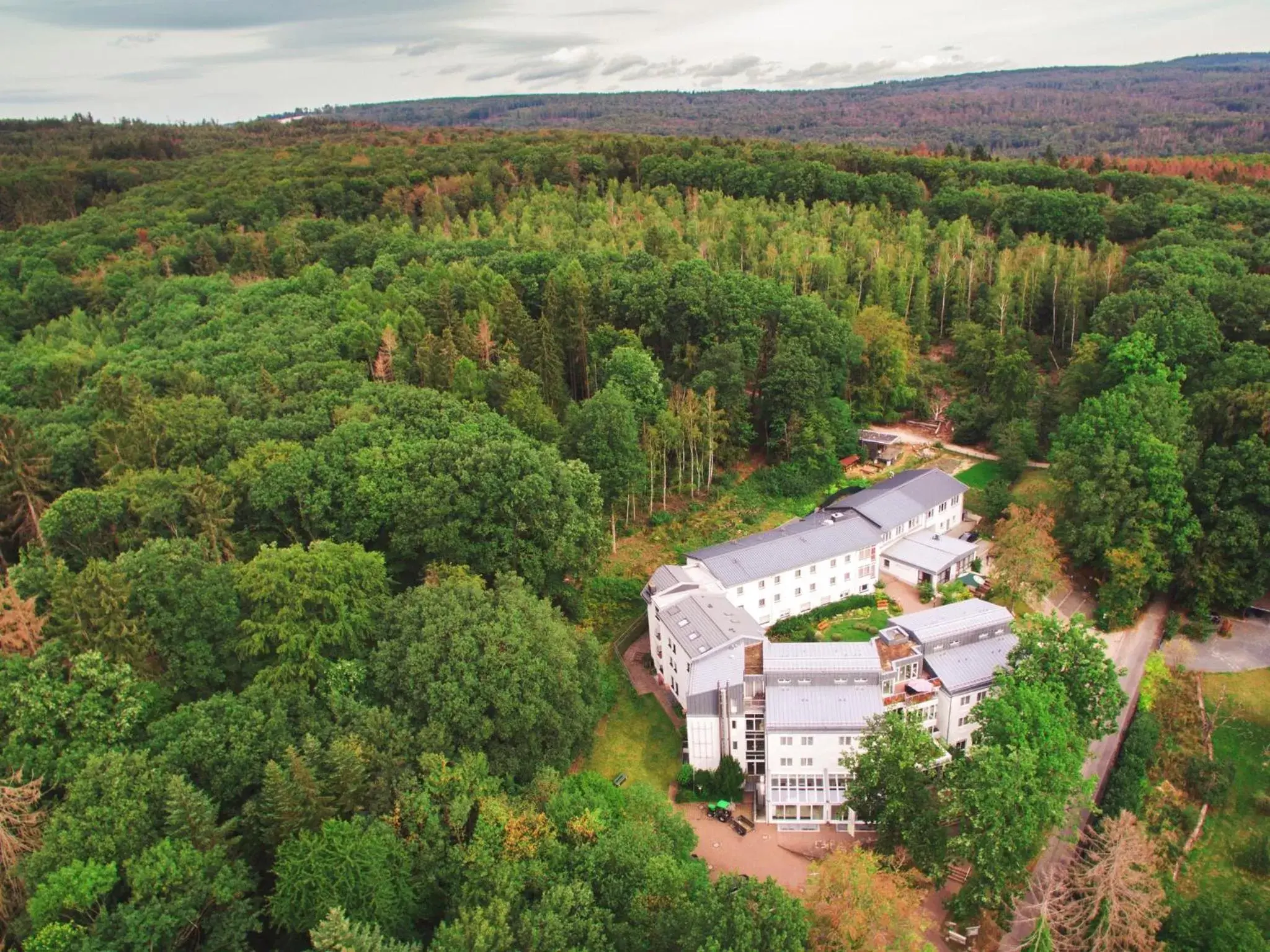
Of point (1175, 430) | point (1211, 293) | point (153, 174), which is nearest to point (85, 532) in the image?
point (1175, 430)

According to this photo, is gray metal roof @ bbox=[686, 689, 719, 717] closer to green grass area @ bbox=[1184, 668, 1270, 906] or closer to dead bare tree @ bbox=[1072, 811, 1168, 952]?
dead bare tree @ bbox=[1072, 811, 1168, 952]

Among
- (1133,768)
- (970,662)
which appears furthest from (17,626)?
(1133,768)

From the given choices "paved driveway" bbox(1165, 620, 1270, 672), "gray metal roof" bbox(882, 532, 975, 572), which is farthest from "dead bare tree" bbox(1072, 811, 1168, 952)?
"gray metal roof" bbox(882, 532, 975, 572)

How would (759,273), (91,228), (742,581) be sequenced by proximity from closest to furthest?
(742,581), (759,273), (91,228)

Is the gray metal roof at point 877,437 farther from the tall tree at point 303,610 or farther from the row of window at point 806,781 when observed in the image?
the tall tree at point 303,610

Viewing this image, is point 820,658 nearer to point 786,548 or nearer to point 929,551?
point 786,548

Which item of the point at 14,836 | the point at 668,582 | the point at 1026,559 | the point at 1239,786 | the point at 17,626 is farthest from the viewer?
the point at 668,582

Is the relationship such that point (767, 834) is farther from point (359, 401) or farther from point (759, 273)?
point (759, 273)
